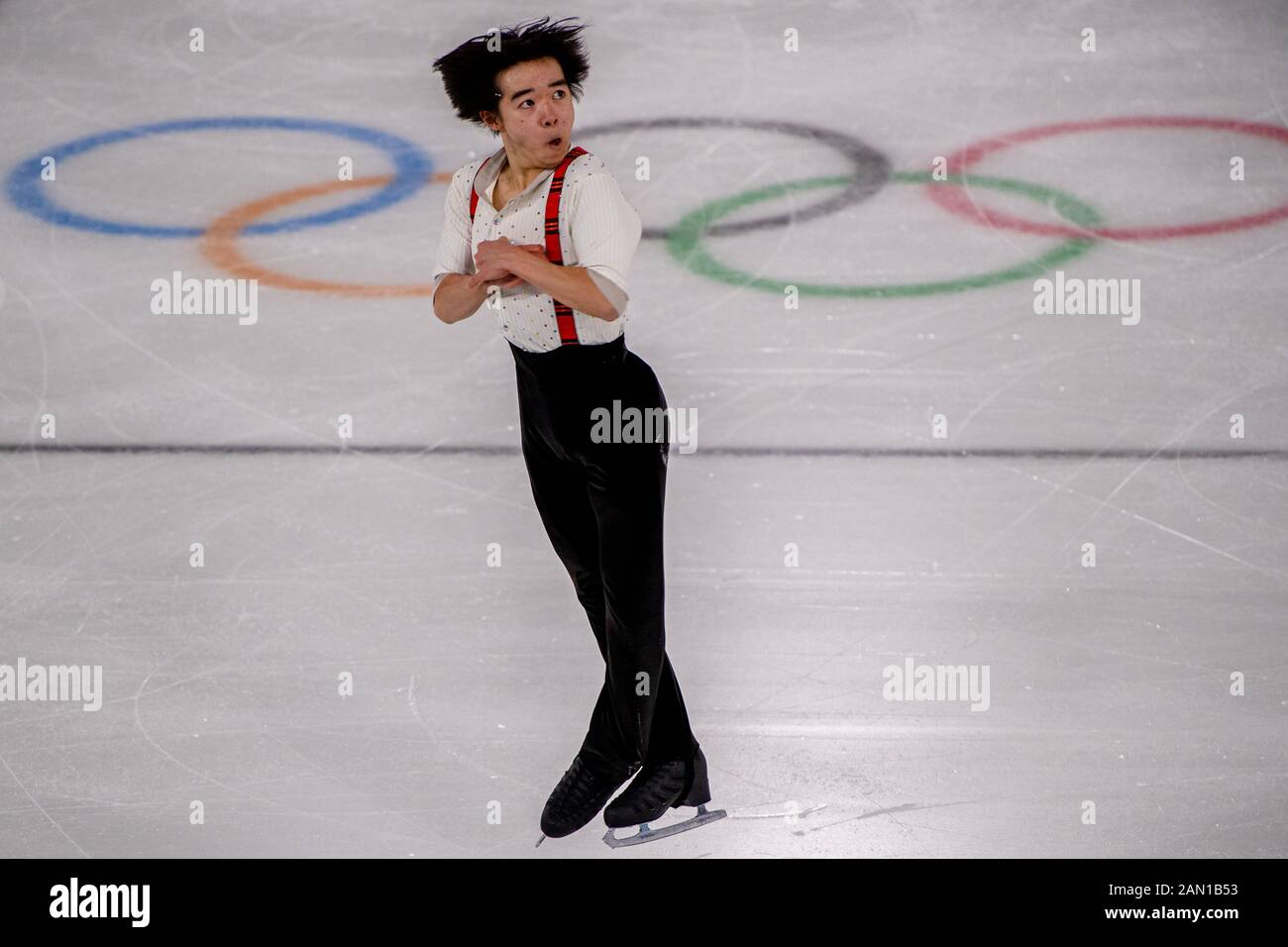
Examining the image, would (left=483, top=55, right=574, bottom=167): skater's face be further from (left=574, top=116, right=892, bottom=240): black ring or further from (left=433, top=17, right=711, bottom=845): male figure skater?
(left=574, top=116, right=892, bottom=240): black ring

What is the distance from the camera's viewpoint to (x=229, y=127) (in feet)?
25.3

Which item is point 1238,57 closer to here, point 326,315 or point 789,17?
point 789,17

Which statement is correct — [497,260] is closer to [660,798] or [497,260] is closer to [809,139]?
[660,798]

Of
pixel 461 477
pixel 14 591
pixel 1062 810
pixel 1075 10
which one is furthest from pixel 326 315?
pixel 1075 10

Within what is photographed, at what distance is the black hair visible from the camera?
3211mm

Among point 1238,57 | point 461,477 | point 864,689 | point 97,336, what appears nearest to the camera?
point 864,689

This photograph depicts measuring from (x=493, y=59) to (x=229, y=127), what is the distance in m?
4.85

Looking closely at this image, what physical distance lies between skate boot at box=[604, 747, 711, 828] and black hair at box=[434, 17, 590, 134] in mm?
1413

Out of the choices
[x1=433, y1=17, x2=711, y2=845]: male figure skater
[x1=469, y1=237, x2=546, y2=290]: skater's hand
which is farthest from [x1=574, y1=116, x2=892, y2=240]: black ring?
[x1=469, y1=237, x2=546, y2=290]: skater's hand

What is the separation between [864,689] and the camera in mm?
4191

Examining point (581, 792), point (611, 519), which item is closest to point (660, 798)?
point (581, 792)

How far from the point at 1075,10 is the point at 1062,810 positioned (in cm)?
593

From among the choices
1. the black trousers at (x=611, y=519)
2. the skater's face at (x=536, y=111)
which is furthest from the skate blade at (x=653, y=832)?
the skater's face at (x=536, y=111)

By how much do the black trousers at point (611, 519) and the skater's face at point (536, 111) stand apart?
1.26 ft
